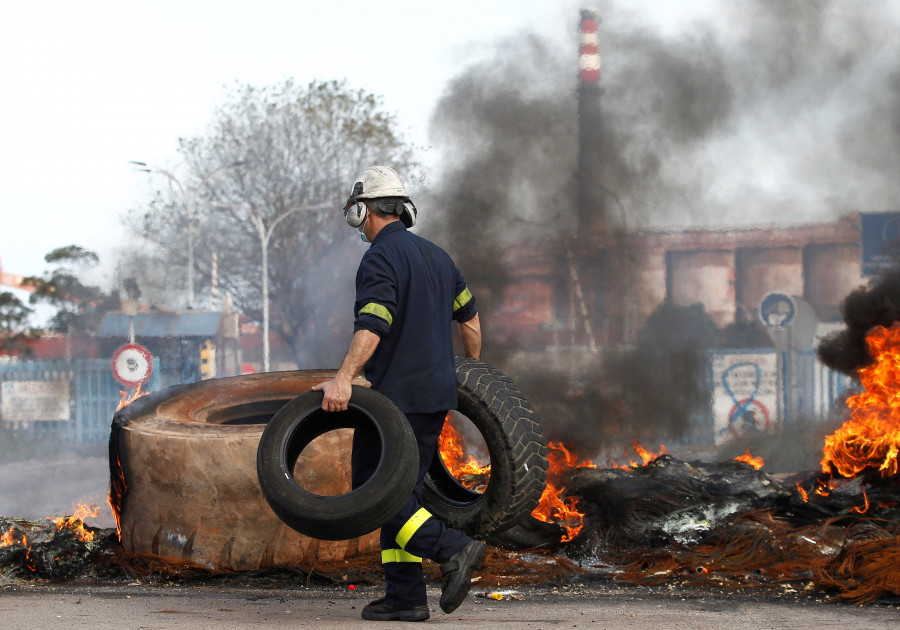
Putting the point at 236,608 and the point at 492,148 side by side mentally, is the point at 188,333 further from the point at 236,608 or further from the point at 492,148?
the point at 236,608

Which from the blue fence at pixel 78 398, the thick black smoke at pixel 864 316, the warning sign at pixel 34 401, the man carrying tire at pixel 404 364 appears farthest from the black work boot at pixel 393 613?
the warning sign at pixel 34 401

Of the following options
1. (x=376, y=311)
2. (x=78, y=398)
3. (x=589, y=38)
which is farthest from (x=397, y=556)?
(x=589, y=38)

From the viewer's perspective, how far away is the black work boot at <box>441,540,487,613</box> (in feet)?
13.1

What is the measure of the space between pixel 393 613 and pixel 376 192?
2055 millimetres

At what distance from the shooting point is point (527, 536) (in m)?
5.90

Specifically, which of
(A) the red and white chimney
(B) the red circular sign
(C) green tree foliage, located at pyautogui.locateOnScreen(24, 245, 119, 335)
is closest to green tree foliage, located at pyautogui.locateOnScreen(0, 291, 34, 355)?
(C) green tree foliage, located at pyautogui.locateOnScreen(24, 245, 119, 335)

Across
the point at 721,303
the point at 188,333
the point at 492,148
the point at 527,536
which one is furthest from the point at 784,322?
the point at 188,333

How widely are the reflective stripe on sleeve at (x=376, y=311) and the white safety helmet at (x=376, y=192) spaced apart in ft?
1.75

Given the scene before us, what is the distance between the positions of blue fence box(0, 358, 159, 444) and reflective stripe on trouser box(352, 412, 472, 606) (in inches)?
676

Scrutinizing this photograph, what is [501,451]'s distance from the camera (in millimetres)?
5020

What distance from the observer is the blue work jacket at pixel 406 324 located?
13.9 ft

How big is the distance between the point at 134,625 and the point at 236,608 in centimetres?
59

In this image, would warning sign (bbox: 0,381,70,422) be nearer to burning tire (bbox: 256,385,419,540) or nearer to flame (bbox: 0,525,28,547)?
flame (bbox: 0,525,28,547)

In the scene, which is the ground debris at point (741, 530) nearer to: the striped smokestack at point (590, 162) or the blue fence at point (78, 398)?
the striped smokestack at point (590, 162)
